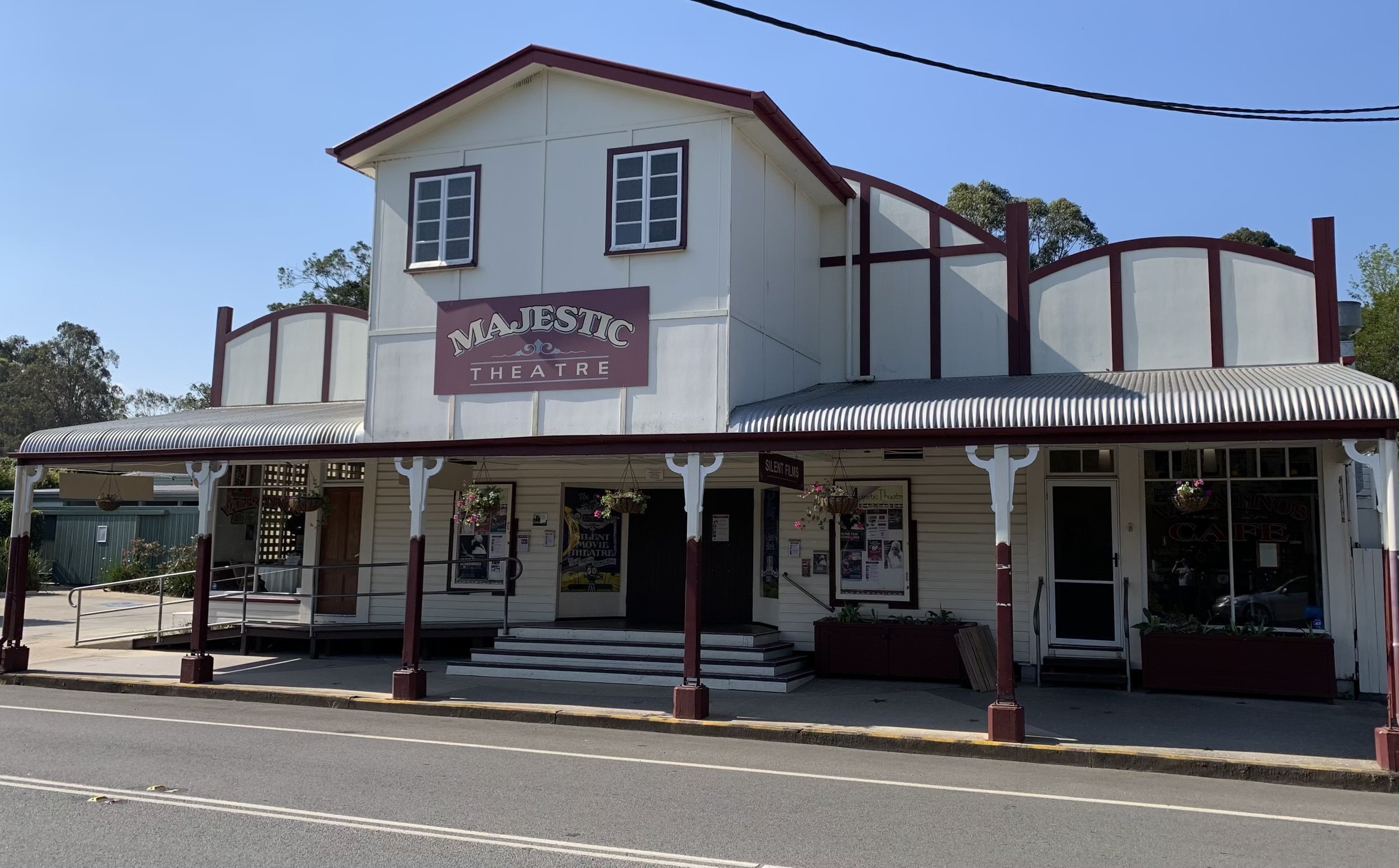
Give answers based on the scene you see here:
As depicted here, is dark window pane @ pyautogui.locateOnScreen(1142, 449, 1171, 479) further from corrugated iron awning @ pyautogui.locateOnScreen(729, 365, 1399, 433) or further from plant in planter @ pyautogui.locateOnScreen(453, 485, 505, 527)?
plant in planter @ pyautogui.locateOnScreen(453, 485, 505, 527)

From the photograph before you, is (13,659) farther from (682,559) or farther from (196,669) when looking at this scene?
(682,559)

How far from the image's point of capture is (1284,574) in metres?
12.8

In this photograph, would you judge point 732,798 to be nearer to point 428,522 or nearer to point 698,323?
point 698,323

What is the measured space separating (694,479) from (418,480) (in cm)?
375

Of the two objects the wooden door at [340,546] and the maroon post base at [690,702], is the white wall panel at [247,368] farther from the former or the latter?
the maroon post base at [690,702]

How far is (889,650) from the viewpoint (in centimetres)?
1377

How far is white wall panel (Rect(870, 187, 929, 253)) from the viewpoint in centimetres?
1507

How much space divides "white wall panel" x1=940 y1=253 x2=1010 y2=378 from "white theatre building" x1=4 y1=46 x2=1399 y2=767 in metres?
0.04

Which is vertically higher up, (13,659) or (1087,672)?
(1087,672)

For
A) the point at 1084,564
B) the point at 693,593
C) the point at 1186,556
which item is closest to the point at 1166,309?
the point at 1186,556

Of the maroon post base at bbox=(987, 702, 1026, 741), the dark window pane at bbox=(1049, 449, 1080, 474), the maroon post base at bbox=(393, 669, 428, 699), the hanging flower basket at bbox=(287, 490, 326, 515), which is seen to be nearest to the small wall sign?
the dark window pane at bbox=(1049, 449, 1080, 474)

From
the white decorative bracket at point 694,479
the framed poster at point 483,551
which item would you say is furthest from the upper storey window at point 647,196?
the framed poster at point 483,551

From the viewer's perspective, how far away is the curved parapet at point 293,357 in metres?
17.7

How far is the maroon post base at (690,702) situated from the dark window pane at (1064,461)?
5748 millimetres
